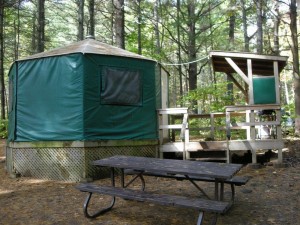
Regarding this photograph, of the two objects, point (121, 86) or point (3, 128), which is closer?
point (121, 86)

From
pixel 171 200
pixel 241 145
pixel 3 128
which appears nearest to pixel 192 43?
pixel 241 145

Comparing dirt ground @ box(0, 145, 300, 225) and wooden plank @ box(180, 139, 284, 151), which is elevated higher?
wooden plank @ box(180, 139, 284, 151)

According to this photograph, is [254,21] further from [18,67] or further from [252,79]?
[18,67]

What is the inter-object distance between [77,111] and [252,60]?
4615mm

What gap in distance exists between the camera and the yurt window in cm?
764

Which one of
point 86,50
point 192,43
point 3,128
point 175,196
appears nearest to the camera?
point 175,196

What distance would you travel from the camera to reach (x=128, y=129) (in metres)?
7.89

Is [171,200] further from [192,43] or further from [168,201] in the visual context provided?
[192,43]

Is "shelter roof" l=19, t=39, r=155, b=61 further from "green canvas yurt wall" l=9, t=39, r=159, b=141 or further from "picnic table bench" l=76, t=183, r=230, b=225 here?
"picnic table bench" l=76, t=183, r=230, b=225

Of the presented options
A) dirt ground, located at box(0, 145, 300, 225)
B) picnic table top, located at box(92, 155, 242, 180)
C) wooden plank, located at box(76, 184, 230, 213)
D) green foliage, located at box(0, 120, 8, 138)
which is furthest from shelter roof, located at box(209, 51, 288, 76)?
green foliage, located at box(0, 120, 8, 138)

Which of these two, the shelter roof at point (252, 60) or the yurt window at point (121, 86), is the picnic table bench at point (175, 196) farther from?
the shelter roof at point (252, 60)

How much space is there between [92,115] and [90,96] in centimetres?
42

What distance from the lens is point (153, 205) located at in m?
5.09

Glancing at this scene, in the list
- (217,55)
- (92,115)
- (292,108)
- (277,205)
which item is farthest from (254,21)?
(277,205)
